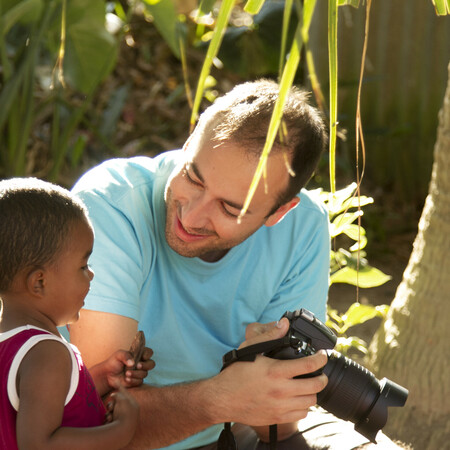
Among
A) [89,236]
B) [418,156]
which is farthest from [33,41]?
[418,156]

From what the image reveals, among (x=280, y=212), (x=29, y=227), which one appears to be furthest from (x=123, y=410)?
(x=280, y=212)

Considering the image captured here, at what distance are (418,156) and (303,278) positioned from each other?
336cm

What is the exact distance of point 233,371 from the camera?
1.79m

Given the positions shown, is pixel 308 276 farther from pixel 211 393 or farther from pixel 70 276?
pixel 70 276

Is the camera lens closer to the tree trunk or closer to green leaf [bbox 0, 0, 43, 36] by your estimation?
the tree trunk

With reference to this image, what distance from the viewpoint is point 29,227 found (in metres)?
1.47

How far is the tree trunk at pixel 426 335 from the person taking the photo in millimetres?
2717

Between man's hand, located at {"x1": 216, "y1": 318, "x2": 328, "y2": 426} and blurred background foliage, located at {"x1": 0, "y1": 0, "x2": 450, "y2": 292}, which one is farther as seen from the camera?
blurred background foliage, located at {"x1": 0, "y1": 0, "x2": 450, "y2": 292}

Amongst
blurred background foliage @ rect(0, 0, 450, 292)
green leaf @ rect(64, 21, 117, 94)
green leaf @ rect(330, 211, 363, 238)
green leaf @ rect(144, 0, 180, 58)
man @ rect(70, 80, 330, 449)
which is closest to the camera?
man @ rect(70, 80, 330, 449)

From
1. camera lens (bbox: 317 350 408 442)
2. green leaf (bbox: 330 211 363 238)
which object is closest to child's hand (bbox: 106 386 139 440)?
camera lens (bbox: 317 350 408 442)

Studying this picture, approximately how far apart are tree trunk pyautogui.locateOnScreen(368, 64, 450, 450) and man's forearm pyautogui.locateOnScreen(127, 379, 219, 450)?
1.11m

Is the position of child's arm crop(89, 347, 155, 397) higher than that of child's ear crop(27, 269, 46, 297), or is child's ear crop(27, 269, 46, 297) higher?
child's ear crop(27, 269, 46, 297)

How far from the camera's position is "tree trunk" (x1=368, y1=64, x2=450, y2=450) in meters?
2.72

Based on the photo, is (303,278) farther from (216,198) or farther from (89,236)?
(89,236)
